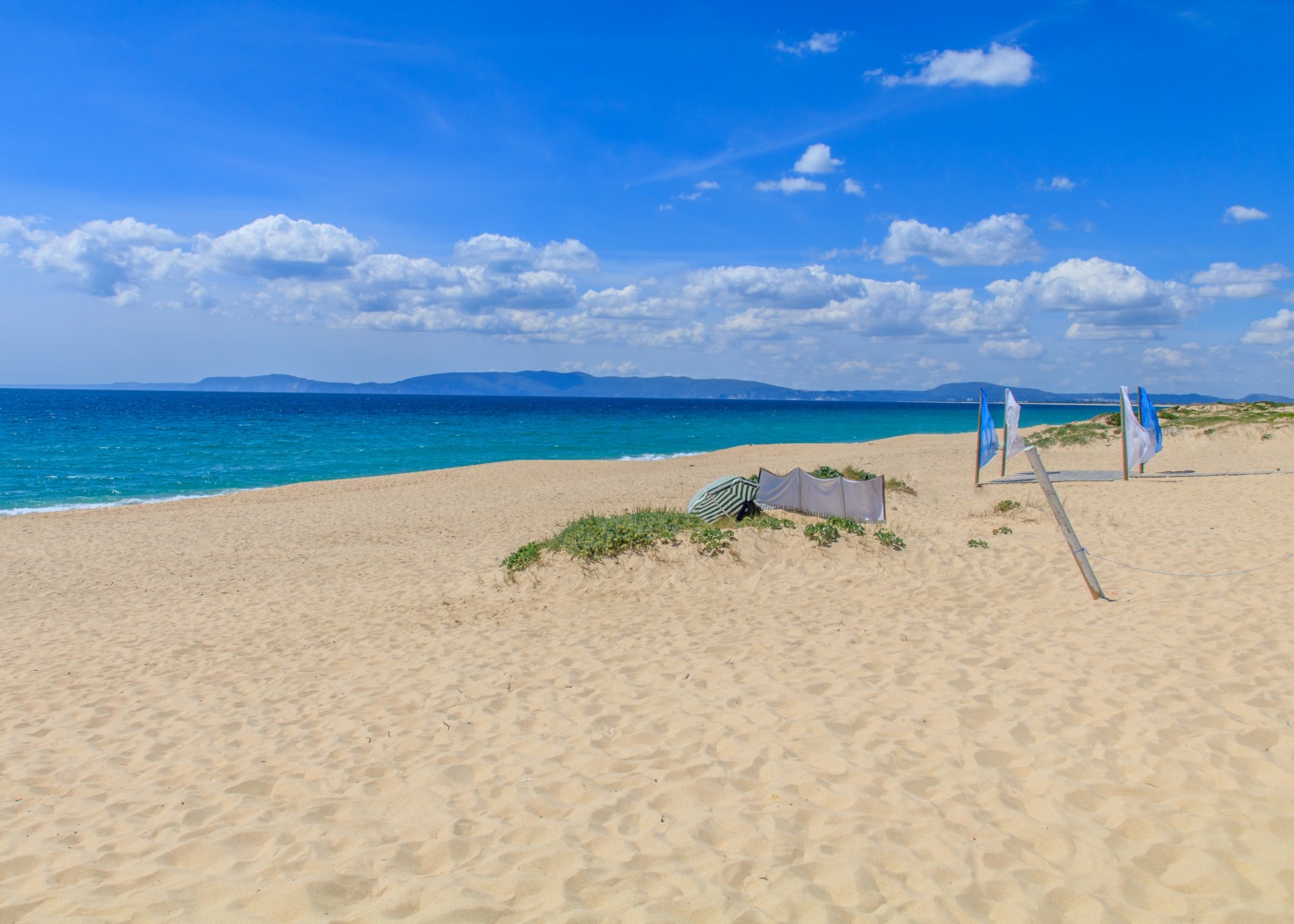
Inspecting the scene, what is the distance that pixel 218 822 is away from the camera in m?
4.80

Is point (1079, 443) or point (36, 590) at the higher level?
point (1079, 443)

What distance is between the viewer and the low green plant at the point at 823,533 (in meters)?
11.4

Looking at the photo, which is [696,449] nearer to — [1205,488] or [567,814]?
[1205,488]

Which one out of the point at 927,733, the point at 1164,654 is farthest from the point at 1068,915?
the point at 1164,654

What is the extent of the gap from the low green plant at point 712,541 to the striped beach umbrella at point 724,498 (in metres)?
1.48

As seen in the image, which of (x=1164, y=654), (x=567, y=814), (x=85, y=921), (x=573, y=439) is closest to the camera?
(x=85, y=921)

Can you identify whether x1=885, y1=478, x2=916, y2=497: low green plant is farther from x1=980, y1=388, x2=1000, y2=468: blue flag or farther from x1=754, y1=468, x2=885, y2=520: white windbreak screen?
x1=754, y1=468, x2=885, y2=520: white windbreak screen

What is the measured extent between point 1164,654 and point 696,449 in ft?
136

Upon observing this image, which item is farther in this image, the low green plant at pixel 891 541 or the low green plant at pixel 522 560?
the low green plant at pixel 891 541

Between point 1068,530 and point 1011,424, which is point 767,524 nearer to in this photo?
point 1068,530

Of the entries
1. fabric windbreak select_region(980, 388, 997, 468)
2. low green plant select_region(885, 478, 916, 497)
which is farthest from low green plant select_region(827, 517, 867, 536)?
fabric windbreak select_region(980, 388, 997, 468)

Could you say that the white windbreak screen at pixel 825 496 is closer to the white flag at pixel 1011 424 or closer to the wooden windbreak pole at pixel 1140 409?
the white flag at pixel 1011 424

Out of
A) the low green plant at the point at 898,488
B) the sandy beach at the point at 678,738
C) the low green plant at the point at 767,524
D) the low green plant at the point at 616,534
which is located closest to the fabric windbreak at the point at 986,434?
the low green plant at the point at 898,488

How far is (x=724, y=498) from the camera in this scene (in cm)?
1307
